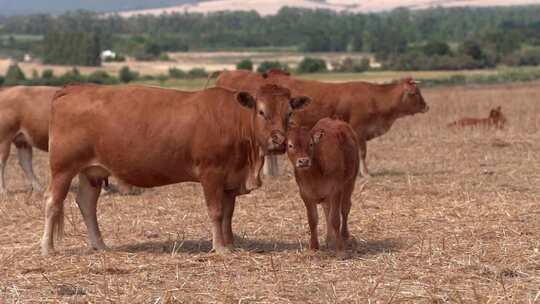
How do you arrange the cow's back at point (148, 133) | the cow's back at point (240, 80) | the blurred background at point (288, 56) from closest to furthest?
the cow's back at point (148, 133) < the cow's back at point (240, 80) < the blurred background at point (288, 56)

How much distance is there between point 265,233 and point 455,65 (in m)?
65.5

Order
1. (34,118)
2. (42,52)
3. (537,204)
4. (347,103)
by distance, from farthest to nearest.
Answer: (42,52) → (347,103) → (34,118) → (537,204)

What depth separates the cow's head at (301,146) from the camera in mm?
10227

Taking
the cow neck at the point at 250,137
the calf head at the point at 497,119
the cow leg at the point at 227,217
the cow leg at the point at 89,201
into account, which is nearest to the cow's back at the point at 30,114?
the cow leg at the point at 89,201

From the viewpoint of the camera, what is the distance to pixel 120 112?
11.3 meters

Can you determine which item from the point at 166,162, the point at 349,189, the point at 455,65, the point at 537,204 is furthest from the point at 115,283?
the point at 455,65

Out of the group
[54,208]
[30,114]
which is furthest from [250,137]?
[30,114]

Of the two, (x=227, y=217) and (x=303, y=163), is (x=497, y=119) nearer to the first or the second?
(x=227, y=217)

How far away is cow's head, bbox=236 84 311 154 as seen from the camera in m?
10.7

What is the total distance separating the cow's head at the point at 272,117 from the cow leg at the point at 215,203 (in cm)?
63

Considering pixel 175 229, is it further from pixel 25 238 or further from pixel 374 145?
pixel 374 145

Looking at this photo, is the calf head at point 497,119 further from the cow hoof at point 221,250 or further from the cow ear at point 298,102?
the cow hoof at point 221,250

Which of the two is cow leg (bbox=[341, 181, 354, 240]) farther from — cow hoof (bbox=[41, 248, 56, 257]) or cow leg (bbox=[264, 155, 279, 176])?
cow leg (bbox=[264, 155, 279, 176])

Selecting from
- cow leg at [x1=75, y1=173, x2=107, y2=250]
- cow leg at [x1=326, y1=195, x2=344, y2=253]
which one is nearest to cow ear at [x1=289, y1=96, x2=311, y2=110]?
cow leg at [x1=326, y1=195, x2=344, y2=253]
